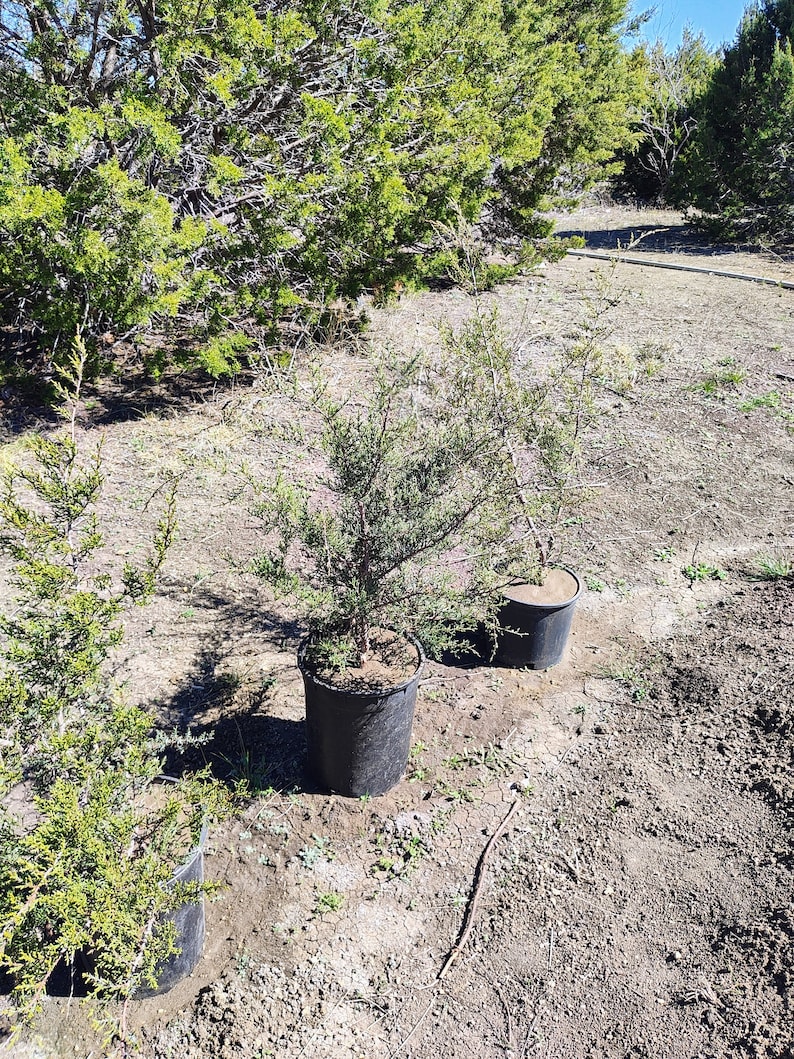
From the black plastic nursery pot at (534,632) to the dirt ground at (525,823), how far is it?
0.28ft

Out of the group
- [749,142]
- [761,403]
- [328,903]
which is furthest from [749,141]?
[328,903]

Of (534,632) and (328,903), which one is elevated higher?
(534,632)

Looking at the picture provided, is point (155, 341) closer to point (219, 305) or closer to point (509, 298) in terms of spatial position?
point (219, 305)

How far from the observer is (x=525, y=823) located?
310 cm

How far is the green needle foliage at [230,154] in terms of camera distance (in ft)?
17.5

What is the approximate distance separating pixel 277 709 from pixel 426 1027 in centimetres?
155

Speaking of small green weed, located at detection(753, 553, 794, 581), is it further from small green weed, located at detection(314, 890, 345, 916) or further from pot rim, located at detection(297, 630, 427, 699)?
small green weed, located at detection(314, 890, 345, 916)

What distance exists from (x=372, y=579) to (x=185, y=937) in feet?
4.51

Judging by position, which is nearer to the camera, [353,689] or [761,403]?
[353,689]

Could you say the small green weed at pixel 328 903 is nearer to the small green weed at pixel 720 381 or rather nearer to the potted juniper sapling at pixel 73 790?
the potted juniper sapling at pixel 73 790

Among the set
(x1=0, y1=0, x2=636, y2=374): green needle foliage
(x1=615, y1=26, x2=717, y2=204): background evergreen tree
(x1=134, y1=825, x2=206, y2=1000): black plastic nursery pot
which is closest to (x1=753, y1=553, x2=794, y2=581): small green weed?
(x1=134, y1=825, x2=206, y2=1000): black plastic nursery pot

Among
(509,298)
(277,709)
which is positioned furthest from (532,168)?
(277,709)

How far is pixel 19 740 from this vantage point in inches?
83.1

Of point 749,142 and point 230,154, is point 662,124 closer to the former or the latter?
point 749,142
